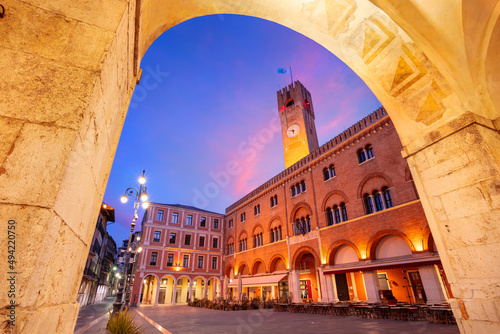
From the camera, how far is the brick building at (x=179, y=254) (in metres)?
27.7

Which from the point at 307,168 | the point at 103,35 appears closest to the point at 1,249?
the point at 103,35

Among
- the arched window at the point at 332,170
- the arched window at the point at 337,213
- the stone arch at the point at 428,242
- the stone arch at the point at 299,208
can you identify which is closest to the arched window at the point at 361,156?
the arched window at the point at 332,170

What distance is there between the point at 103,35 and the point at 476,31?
4430mm

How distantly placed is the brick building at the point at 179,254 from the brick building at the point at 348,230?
299 inches

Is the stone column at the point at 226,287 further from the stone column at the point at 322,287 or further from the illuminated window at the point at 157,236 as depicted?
the stone column at the point at 322,287

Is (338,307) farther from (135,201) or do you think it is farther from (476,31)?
(476,31)

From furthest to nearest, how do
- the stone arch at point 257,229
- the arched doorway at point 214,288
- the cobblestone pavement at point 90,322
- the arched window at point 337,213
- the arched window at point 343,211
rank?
1. the arched doorway at point 214,288
2. the stone arch at point 257,229
3. the arched window at point 337,213
4. the arched window at point 343,211
5. the cobblestone pavement at point 90,322

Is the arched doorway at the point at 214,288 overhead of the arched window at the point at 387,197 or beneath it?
beneath

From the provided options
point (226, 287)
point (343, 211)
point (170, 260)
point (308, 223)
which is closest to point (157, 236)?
point (170, 260)

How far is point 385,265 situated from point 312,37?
43.1ft

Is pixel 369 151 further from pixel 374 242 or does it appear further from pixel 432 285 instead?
pixel 432 285

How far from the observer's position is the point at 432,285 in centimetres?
1123

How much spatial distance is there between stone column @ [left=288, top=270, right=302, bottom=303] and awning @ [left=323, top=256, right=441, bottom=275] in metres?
3.42

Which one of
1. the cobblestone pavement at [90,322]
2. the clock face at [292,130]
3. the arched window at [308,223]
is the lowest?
the cobblestone pavement at [90,322]
